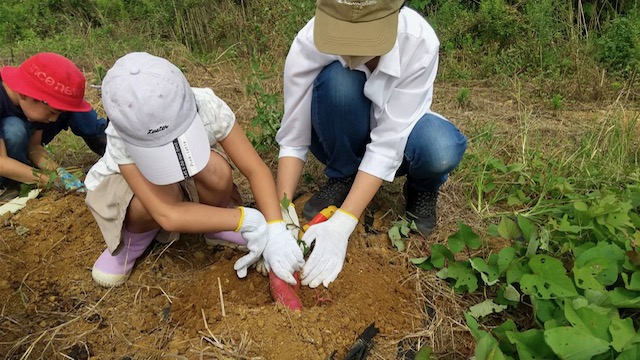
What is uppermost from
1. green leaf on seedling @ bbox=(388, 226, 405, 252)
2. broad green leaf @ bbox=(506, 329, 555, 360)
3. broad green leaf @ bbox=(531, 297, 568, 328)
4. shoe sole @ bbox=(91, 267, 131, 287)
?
broad green leaf @ bbox=(506, 329, 555, 360)

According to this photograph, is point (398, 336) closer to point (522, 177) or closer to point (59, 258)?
point (522, 177)

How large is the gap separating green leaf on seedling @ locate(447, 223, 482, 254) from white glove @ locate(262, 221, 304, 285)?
0.53 m

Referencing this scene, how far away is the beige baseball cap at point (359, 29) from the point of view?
1569 millimetres

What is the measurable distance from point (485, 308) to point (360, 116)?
84 cm

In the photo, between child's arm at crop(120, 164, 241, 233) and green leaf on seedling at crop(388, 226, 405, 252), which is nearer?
child's arm at crop(120, 164, 241, 233)

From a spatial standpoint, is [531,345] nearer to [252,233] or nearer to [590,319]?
[590,319]

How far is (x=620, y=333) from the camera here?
1.28 metres

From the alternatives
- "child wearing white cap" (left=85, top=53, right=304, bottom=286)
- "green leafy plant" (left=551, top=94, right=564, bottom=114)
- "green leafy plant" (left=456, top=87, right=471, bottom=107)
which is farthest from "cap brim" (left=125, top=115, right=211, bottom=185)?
"green leafy plant" (left=551, top=94, right=564, bottom=114)

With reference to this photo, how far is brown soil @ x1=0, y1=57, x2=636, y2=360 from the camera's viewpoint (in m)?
1.49

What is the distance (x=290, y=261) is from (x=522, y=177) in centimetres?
125

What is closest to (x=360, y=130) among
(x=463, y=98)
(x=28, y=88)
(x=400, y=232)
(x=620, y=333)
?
(x=400, y=232)

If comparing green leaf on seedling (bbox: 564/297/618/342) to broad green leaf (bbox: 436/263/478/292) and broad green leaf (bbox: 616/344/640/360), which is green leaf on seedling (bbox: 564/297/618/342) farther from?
broad green leaf (bbox: 436/263/478/292)

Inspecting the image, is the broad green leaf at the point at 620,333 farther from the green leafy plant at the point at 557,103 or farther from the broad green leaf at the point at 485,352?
the green leafy plant at the point at 557,103

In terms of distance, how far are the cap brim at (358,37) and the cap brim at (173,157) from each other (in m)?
0.49
